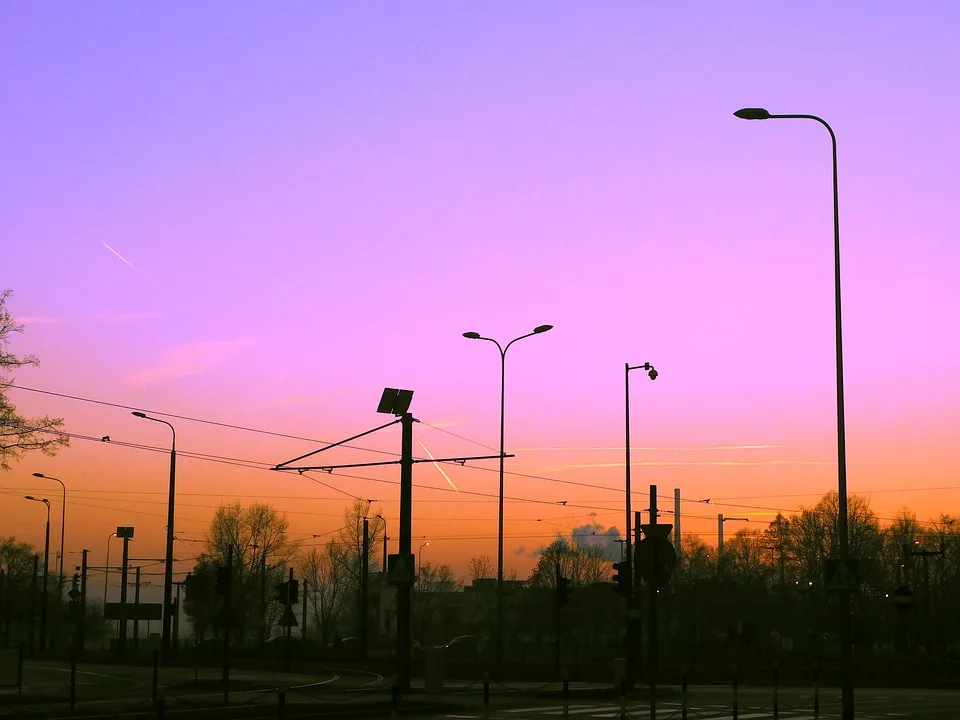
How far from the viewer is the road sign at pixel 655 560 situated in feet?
64.5

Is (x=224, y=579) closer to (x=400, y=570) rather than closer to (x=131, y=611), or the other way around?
(x=400, y=570)

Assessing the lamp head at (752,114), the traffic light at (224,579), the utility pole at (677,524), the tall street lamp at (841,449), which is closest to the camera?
the tall street lamp at (841,449)

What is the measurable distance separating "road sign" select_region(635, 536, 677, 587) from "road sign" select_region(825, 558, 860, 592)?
3.61 metres

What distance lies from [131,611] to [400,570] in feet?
178

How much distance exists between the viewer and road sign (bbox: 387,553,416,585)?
30292mm

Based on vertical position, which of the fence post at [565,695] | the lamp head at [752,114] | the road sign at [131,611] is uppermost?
the lamp head at [752,114]

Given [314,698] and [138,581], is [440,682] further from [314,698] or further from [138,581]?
[138,581]

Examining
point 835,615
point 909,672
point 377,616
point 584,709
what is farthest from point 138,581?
point 584,709

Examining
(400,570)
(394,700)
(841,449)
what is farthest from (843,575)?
(400,570)

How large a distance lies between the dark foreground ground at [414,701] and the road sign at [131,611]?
80.4ft

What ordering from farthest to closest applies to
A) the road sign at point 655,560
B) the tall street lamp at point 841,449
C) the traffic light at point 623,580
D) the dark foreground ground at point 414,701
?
the traffic light at point 623,580
the dark foreground ground at point 414,701
the tall street lamp at point 841,449
the road sign at point 655,560

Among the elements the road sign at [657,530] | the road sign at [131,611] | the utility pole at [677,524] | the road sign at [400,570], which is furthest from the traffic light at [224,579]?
the utility pole at [677,524]

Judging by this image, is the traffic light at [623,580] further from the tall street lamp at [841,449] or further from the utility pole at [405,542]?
the tall street lamp at [841,449]

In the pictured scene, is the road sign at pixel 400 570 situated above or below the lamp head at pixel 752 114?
below
